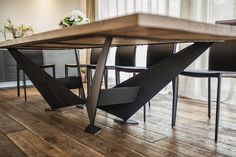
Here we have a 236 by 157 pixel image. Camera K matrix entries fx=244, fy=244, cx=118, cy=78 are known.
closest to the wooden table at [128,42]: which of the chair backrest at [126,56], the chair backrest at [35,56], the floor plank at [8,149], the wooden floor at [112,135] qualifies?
the wooden floor at [112,135]

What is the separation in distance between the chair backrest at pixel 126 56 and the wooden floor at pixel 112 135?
2.05 ft

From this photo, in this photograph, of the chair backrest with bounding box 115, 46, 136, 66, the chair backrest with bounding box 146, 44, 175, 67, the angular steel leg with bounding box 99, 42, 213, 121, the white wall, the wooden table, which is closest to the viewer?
the wooden table

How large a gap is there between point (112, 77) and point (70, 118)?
2.57 m

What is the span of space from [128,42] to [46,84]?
0.88 meters

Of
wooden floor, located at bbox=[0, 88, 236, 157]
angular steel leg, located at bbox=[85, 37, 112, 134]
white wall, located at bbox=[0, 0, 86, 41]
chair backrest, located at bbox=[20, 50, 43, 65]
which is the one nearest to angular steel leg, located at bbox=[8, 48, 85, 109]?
wooden floor, located at bbox=[0, 88, 236, 157]

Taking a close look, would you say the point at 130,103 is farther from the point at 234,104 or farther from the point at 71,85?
the point at 234,104

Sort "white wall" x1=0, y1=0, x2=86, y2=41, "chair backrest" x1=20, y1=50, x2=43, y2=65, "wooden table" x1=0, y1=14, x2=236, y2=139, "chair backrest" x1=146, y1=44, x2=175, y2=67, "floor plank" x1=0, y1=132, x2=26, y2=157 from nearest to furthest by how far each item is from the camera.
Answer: "wooden table" x1=0, y1=14, x2=236, y2=139 < "floor plank" x1=0, y1=132, x2=26, y2=157 < "chair backrest" x1=146, y1=44, x2=175, y2=67 < "chair backrest" x1=20, y1=50, x2=43, y2=65 < "white wall" x1=0, y1=0, x2=86, y2=41

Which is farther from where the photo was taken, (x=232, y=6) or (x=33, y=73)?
(x=232, y=6)

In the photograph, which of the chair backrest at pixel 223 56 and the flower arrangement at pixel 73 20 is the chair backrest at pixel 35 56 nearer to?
the flower arrangement at pixel 73 20

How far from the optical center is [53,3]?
520 cm

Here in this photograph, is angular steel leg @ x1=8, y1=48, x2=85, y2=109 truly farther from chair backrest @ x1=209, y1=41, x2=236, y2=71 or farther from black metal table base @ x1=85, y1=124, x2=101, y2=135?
chair backrest @ x1=209, y1=41, x2=236, y2=71

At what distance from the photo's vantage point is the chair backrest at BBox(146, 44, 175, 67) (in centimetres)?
222

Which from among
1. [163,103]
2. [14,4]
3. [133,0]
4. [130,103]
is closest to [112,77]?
[133,0]

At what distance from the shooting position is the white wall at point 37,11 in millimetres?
4645
